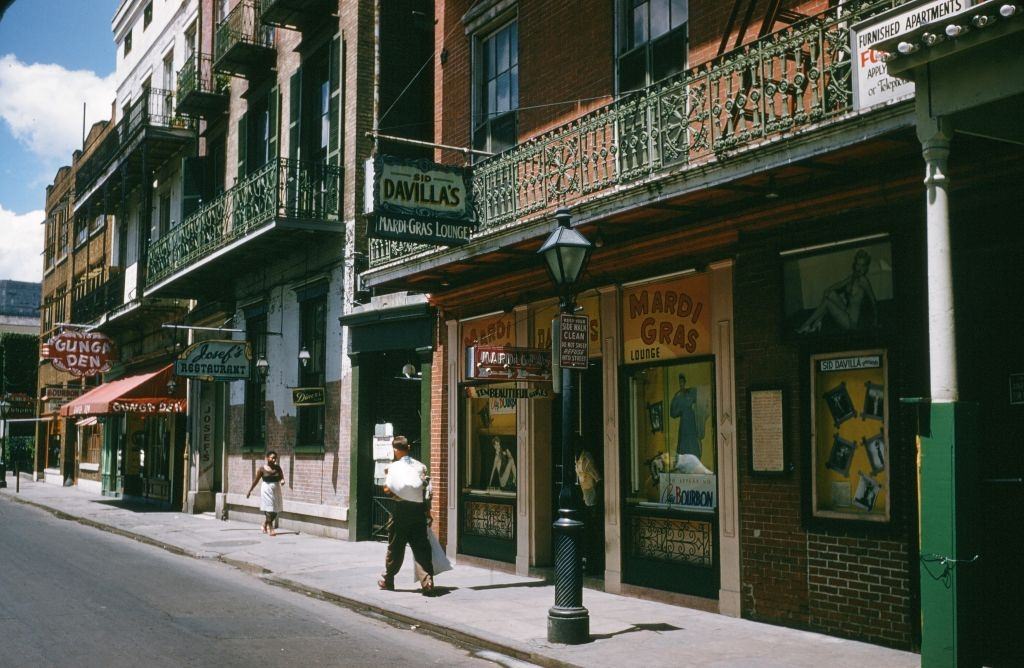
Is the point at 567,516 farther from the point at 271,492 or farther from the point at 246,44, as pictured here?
the point at 246,44

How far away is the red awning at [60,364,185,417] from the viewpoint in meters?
25.0

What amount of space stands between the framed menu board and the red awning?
1844 cm

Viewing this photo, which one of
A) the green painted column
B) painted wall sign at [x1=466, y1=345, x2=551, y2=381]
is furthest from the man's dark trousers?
the green painted column

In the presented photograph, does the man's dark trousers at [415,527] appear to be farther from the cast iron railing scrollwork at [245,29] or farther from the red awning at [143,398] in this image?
the red awning at [143,398]

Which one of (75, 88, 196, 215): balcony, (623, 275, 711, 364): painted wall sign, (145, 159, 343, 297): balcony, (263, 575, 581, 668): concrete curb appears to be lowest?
(263, 575, 581, 668): concrete curb

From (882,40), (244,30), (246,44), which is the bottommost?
(882,40)

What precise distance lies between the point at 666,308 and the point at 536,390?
2.09m

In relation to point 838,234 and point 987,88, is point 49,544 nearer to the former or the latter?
point 838,234

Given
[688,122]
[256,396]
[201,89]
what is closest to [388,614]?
[688,122]

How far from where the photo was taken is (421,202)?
12.5m

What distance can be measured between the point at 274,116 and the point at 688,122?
13.7 m

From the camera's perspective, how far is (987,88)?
20.7 ft

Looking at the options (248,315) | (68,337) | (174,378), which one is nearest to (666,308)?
(248,315)

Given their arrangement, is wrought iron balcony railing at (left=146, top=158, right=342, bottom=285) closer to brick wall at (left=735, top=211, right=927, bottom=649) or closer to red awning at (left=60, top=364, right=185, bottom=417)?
red awning at (left=60, top=364, right=185, bottom=417)
